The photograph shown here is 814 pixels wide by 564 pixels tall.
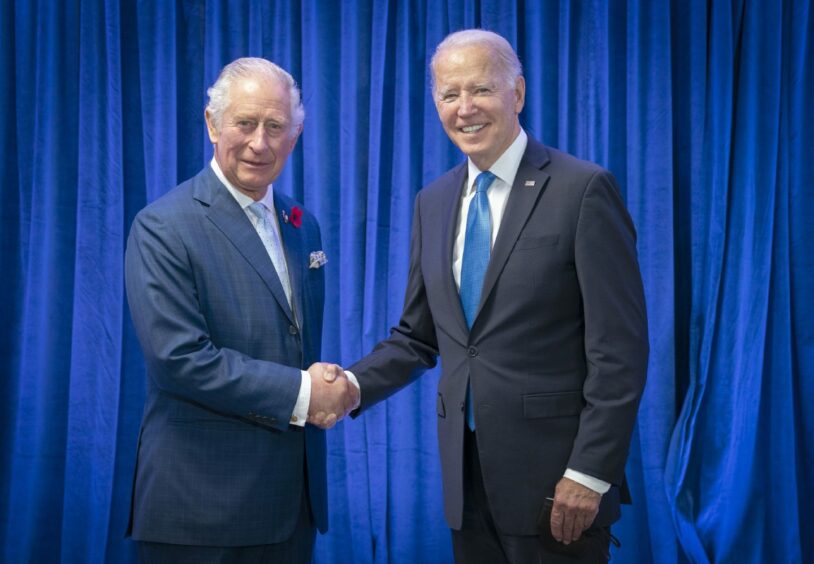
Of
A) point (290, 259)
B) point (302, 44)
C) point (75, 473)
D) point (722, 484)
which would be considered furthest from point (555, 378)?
point (75, 473)

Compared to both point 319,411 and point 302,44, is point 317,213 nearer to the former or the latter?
point 302,44

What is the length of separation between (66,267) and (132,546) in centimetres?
127

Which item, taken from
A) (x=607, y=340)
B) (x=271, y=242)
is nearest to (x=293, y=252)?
(x=271, y=242)

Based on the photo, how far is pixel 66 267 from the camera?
3367mm

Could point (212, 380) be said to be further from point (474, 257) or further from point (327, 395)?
point (474, 257)

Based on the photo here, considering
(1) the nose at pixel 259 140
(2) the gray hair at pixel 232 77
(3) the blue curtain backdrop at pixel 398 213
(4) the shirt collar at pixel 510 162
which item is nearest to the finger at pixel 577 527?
(4) the shirt collar at pixel 510 162

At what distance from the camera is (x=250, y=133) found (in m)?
1.97

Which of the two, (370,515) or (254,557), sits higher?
(254,557)

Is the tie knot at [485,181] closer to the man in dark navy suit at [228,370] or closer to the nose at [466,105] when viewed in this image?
the nose at [466,105]

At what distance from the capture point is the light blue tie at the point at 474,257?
183cm

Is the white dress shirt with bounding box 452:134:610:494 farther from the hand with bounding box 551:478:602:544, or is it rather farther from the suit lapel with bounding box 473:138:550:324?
the hand with bounding box 551:478:602:544

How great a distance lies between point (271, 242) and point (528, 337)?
739 mm

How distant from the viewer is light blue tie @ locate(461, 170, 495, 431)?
Answer: 1.83 m

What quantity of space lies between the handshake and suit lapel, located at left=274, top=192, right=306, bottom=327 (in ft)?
0.48
